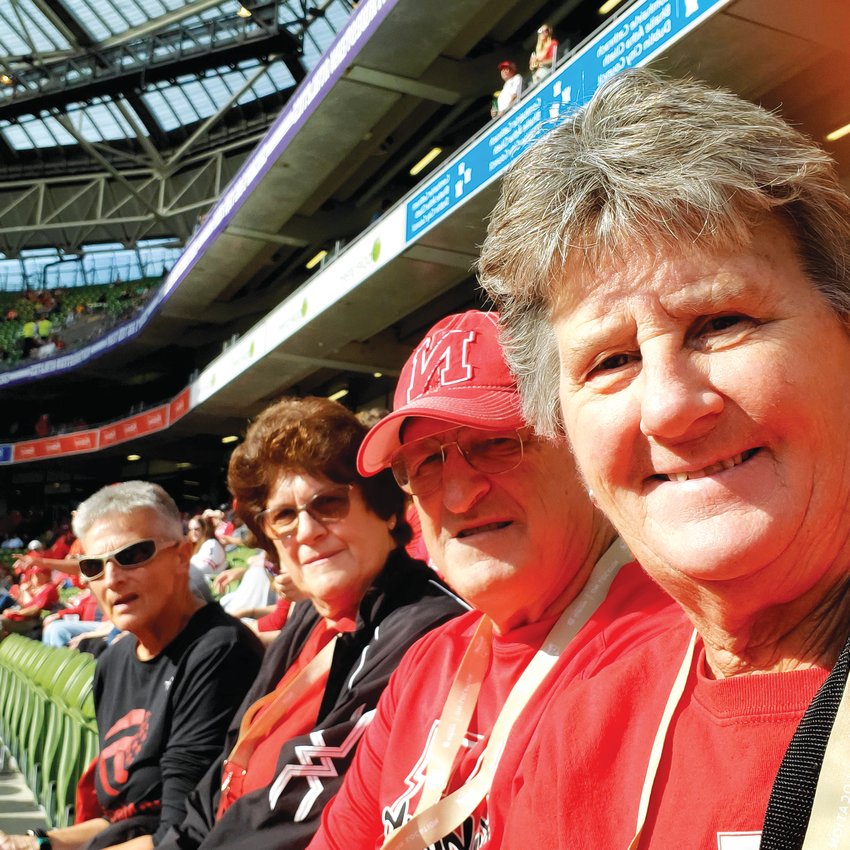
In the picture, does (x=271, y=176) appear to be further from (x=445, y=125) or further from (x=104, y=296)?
(x=104, y=296)

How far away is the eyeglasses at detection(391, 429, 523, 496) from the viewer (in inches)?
59.8

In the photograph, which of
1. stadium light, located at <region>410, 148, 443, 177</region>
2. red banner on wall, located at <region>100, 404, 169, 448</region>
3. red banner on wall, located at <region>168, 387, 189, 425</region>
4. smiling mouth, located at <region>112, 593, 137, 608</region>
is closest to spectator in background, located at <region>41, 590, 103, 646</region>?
smiling mouth, located at <region>112, 593, 137, 608</region>

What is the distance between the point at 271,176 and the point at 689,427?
15.0m

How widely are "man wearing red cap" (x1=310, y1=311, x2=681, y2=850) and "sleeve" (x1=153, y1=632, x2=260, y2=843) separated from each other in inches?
37.8

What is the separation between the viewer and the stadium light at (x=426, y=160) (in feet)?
48.8

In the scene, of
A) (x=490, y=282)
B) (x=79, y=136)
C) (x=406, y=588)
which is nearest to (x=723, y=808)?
(x=490, y=282)

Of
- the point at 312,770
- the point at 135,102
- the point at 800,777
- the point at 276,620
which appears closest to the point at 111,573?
the point at 276,620

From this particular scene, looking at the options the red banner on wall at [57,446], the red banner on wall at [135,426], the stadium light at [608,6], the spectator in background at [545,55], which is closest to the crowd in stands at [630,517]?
the spectator in background at [545,55]

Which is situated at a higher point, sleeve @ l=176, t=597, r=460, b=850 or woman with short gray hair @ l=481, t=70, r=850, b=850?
woman with short gray hair @ l=481, t=70, r=850, b=850

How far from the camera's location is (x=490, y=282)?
119cm

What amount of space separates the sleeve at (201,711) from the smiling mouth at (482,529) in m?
1.42

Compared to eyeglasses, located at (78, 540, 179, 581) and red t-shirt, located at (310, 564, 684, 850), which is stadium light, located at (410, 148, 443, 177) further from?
red t-shirt, located at (310, 564, 684, 850)

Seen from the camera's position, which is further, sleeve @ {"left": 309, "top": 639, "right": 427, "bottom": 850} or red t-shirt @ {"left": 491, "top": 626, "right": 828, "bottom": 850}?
sleeve @ {"left": 309, "top": 639, "right": 427, "bottom": 850}

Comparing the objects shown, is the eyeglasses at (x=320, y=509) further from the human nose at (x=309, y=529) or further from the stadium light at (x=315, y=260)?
the stadium light at (x=315, y=260)
